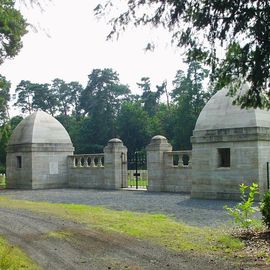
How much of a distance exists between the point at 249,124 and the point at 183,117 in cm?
3213

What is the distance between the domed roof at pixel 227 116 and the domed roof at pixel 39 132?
38.0 feet

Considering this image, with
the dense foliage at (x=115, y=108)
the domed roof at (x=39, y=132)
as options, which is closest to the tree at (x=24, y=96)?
the dense foliage at (x=115, y=108)

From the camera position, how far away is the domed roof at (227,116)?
53.0 ft

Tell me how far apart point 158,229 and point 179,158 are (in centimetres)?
1022

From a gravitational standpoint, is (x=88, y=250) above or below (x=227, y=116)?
below

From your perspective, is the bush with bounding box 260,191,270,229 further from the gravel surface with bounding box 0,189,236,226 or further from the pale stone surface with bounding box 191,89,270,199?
the pale stone surface with bounding box 191,89,270,199

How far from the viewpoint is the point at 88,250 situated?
7.82 meters

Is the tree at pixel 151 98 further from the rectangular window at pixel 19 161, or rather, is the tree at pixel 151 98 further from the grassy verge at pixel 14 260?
the grassy verge at pixel 14 260

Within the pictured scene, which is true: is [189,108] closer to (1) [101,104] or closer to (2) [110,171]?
(1) [101,104]

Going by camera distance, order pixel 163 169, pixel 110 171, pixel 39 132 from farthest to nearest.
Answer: pixel 39 132, pixel 110 171, pixel 163 169

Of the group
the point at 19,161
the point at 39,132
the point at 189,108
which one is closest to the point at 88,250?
the point at 39,132

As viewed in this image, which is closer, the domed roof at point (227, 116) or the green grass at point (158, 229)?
the green grass at point (158, 229)

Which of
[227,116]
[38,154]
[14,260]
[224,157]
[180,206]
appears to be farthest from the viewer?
[38,154]

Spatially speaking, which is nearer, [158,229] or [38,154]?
[158,229]
